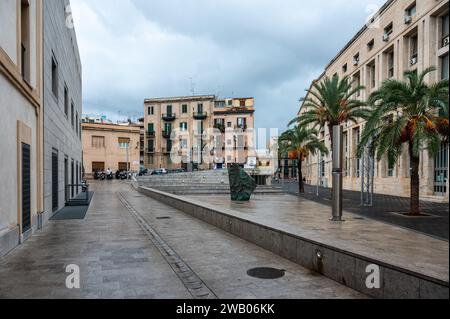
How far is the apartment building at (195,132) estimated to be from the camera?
63938 mm

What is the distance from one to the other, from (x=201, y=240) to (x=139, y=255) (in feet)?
6.42

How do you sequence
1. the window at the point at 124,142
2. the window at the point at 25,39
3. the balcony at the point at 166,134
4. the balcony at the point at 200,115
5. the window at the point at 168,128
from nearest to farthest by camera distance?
the window at the point at 25,39 < the window at the point at 124,142 < the balcony at the point at 200,115 < the balcony at the point at 166,134 < the window at the point at 168,128

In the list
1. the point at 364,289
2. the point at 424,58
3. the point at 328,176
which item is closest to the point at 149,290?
the point at 364,289

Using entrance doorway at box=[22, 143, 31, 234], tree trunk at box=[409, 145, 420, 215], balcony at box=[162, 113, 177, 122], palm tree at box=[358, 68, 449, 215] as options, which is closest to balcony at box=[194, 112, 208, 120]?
balcony at box=[162, 113, 177, 122]

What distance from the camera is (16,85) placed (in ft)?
25.6

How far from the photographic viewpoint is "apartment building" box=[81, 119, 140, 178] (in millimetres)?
53472

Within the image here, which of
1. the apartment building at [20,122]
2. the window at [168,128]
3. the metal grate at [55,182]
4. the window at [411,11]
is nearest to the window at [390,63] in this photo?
the window at [411,11]

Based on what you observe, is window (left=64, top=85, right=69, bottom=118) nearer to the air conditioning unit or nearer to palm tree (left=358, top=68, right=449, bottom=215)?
palm tree (left=358, top=68, right=449, bottom=215)

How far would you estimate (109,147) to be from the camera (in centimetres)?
5544

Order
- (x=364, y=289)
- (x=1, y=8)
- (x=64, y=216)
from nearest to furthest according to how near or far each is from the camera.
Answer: (x=364, y=289) → (x=1, y=8) → (x=64, y=216)

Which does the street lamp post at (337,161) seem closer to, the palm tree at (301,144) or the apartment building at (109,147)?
the palm tree at (301,144)

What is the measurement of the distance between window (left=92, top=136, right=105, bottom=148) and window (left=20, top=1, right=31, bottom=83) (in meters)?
46.7

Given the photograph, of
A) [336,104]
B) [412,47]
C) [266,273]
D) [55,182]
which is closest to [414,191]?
[336,104]

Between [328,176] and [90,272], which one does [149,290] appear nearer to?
[90,272]
